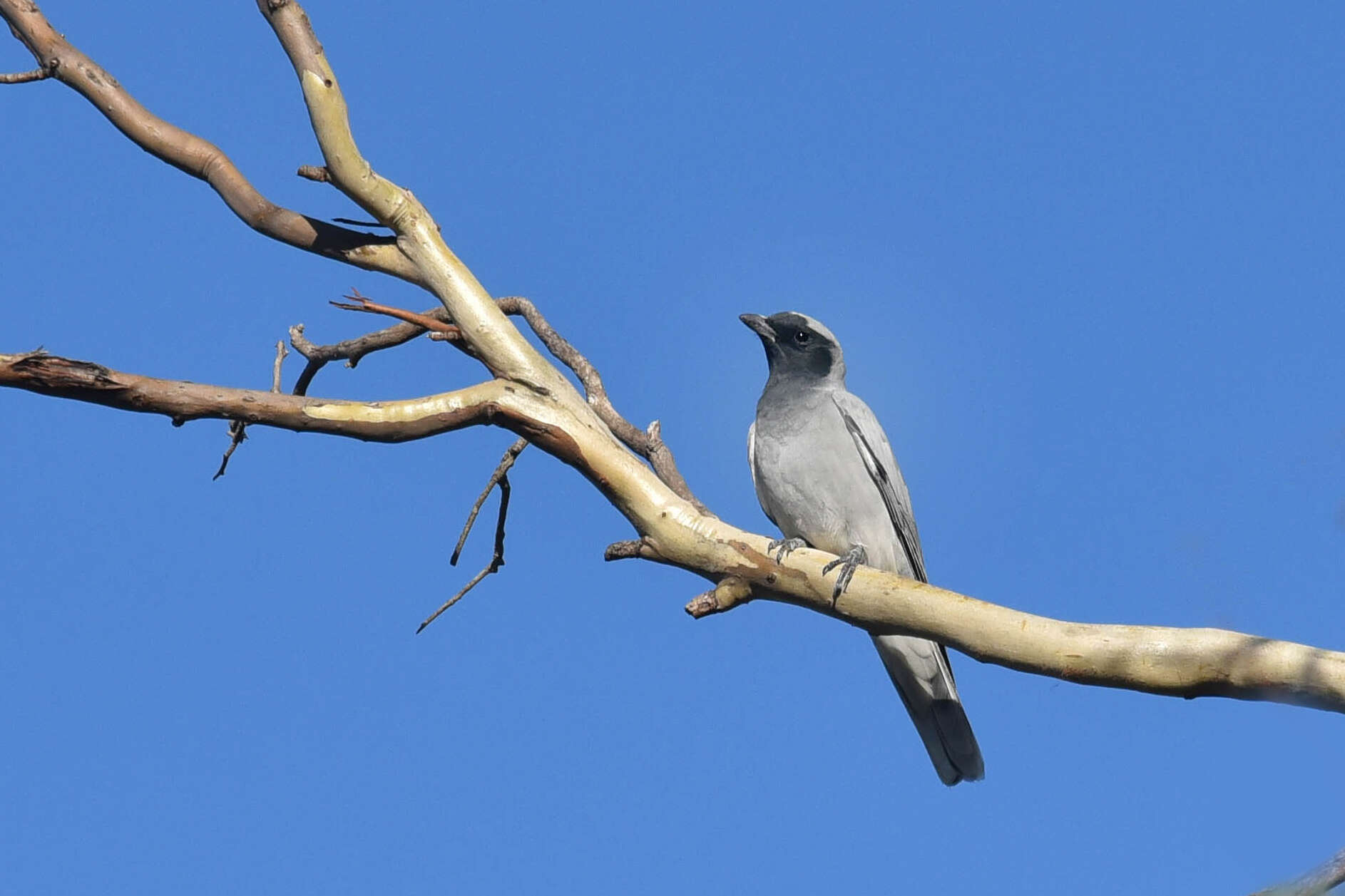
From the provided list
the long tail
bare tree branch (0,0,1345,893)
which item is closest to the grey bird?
the long tail

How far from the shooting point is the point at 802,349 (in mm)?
9297

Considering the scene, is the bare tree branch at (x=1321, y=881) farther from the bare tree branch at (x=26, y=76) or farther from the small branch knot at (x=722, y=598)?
the bare tree branch at (x=26, y=76)

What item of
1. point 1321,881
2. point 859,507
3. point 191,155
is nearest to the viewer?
point 1321,881

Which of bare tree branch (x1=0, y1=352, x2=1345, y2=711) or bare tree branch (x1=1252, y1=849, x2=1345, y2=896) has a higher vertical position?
bare tree branch (x1=0, y1=352, x2=1345, y2=711)

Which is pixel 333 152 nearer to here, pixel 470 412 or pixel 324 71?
pixel 324 71

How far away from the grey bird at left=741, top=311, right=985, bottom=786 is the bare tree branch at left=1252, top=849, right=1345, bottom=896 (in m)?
4.22

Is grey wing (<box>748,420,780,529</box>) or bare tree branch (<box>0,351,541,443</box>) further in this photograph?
grey wing (<box>748,420,780,529</box>)

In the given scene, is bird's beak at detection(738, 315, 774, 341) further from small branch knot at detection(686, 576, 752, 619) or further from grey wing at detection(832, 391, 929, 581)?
small branch knot at detection(686, 576, 752, 619)

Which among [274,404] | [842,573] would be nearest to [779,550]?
[842,573]

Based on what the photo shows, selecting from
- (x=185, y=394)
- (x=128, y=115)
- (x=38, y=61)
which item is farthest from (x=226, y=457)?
(x=38, y=61)

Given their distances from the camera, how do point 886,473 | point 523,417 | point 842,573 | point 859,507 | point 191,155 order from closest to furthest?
point 842,573 < point 523,417 < point 191,155 < point 859,507 < point 886,473

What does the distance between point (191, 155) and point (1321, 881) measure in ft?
22.6

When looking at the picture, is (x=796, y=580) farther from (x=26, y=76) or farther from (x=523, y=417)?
Answer: (x=26, y=76)

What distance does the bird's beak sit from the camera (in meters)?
9.45
